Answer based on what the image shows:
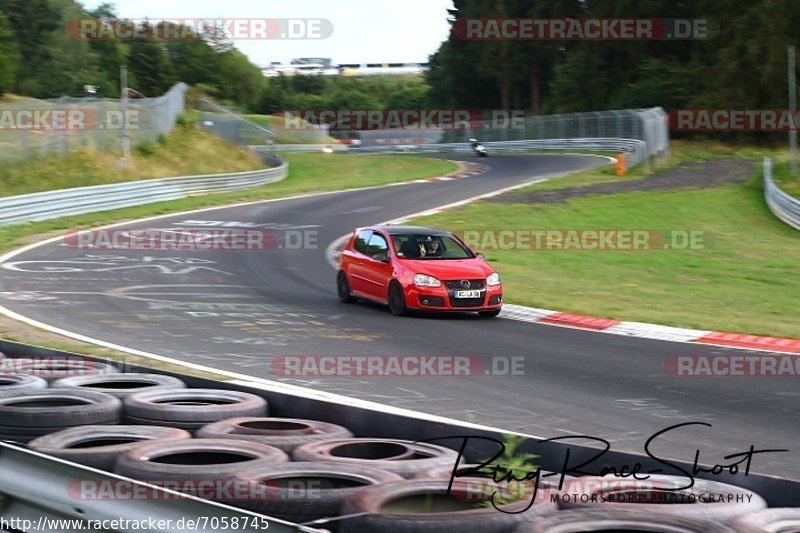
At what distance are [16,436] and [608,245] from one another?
2165cm

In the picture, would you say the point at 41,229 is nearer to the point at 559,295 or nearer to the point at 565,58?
the point at 559,295

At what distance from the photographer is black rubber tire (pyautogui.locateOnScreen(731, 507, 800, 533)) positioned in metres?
4.44

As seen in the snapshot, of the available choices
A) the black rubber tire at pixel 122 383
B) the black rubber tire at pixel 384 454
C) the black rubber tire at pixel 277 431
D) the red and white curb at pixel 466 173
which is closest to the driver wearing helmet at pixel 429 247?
the black rubber tire at pixel 122 383

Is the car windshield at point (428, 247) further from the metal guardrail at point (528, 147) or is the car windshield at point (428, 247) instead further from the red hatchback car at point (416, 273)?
the metal guardrail at point (528, 147)

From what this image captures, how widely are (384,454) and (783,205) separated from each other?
2868 cm

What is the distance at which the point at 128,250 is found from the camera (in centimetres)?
2388

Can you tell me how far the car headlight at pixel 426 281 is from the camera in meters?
15.7

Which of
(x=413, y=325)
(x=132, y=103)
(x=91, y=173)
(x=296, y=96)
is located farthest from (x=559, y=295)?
(x=296, y=96)

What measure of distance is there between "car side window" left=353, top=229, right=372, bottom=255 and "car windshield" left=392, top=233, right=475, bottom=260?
0.59 meters

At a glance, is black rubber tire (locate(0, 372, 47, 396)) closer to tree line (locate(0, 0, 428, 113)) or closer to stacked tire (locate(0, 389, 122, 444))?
stacked tire (locate(0, 389, 122, 444))

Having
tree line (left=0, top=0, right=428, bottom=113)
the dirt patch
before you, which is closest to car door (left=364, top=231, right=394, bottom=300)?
the dirt patch

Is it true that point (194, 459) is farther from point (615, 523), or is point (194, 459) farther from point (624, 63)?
point (624, 63)

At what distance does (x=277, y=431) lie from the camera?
21.5 feet

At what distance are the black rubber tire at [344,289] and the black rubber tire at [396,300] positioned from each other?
3.84 ft
